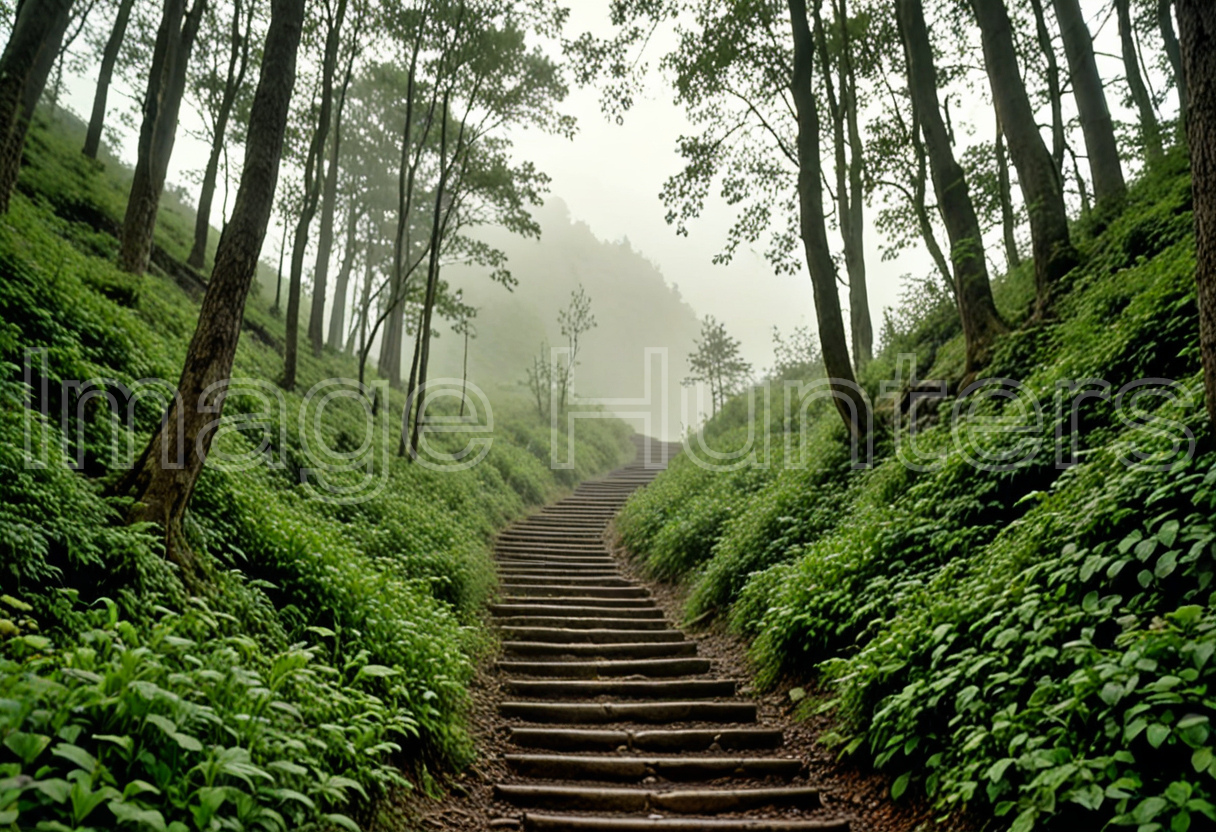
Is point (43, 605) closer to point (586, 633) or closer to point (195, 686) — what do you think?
point (195, 686)

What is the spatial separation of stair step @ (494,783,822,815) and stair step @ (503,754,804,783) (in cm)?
23

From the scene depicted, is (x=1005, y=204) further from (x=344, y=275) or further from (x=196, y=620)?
(x=344, y=275)

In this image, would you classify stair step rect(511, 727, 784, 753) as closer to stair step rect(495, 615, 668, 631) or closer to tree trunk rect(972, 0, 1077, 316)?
stair step rect(495, 615, 668, 631)

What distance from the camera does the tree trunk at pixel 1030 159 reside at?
7406mm

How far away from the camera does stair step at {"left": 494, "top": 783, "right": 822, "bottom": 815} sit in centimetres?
403

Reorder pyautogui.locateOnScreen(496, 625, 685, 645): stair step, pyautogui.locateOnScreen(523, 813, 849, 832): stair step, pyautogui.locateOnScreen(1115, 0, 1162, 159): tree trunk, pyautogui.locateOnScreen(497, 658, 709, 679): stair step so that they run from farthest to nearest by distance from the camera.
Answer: pyautogui.locateOnScreen(1115, 0, 1162, 159): tree trunk < pyautogui.locateOnScreen(496, 625, 685, 645): stair step < pyautogui.locateOnScreen(497, 658, 709, 679): stair step < pyautogui.locateOnScreen(523, 813, 849, 832): stair step

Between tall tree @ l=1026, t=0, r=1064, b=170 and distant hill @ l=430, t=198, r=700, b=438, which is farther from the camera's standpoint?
distant hill @ l=430, t=198, r=700, b=438

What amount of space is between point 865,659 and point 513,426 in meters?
20.2

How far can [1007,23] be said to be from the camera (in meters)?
7.60

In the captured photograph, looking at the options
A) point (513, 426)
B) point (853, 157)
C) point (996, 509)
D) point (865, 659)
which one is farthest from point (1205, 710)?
point (513, 426)

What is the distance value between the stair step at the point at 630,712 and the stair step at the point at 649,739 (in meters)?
0.34

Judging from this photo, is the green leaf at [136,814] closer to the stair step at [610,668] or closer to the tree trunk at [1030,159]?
the stair step at [610,668]

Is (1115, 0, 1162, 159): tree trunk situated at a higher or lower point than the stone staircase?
higher

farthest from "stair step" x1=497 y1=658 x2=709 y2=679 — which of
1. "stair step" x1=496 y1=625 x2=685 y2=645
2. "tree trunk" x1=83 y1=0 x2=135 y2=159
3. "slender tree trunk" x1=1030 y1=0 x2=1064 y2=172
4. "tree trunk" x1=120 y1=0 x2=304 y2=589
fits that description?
"tree trunk" x1=83 y1=0 x2=135 y2=159
